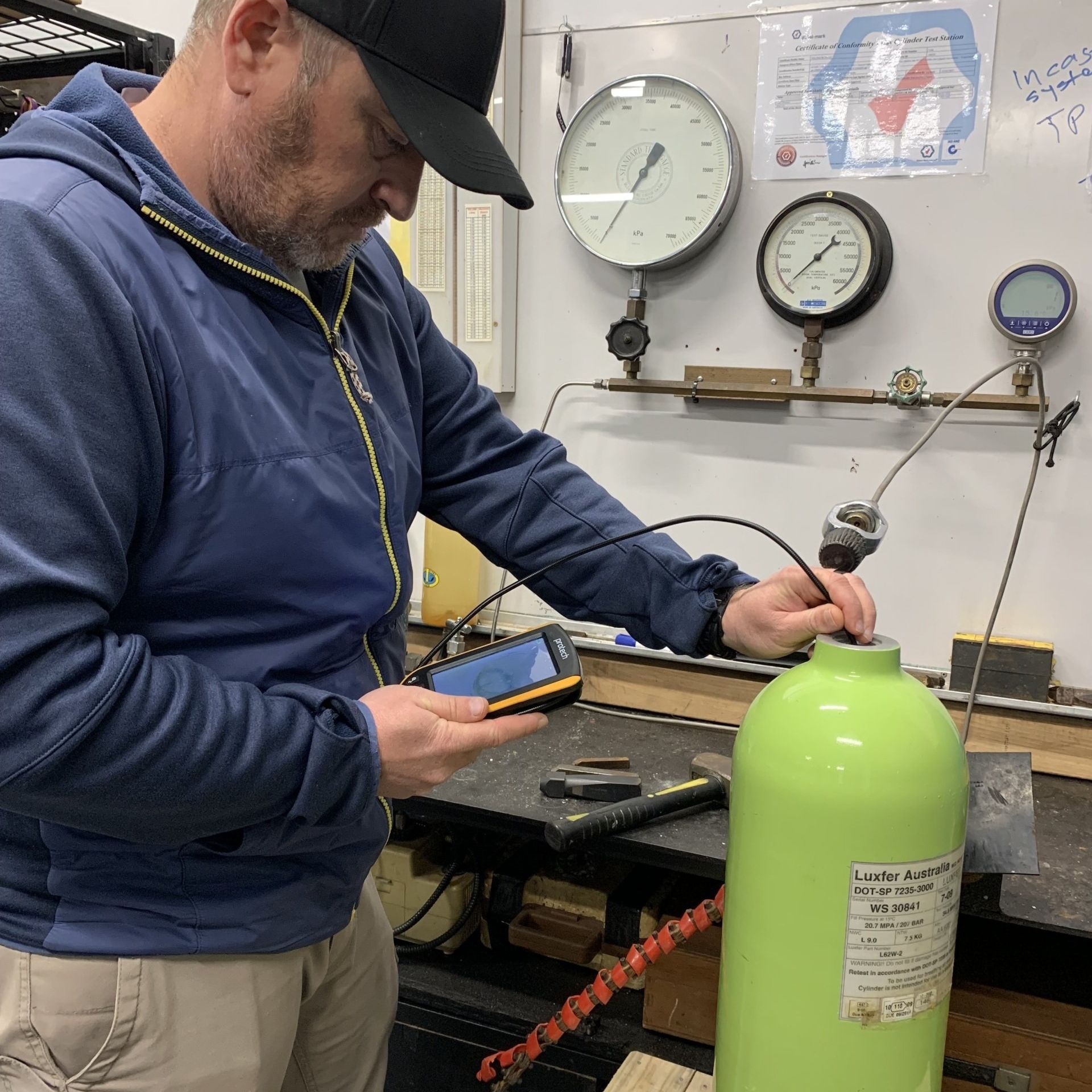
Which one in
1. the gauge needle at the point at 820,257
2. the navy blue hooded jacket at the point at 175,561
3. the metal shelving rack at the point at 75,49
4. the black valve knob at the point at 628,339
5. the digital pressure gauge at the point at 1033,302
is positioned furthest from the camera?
the black valve knob at the point at 628,339

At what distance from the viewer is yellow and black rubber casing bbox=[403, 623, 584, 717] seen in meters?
0.83

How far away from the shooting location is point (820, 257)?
154 centimetres

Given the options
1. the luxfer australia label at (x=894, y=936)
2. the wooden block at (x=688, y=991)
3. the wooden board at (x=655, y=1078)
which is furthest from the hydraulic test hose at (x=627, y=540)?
the wooden block at (x=688, y=991)

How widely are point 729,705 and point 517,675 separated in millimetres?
811

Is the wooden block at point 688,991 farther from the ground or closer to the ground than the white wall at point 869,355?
closer to the ground

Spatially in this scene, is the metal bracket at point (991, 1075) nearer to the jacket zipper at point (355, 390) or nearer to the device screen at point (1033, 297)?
the jacket zipper at point (355, 390)

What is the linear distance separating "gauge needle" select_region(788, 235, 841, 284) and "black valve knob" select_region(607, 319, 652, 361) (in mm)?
265

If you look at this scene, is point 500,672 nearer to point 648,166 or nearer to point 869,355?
point 869,355

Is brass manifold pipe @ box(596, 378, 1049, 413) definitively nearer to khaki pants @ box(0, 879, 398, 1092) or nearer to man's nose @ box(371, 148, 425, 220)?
man's nose @ box(371, 148, 425, 220)

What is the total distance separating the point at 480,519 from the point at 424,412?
15 cm

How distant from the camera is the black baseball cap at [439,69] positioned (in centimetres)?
71

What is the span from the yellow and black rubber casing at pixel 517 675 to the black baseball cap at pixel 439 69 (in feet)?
1.33

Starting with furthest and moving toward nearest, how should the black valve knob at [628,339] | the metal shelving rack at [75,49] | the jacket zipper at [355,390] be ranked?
the black valve knob at [628,339] < the metal shelving rack at [75,49] < the jacket zipper at [355,390]

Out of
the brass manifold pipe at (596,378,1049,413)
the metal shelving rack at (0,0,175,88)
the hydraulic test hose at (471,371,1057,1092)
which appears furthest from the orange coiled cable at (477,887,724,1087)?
the metal shelving rack at (0,0,175,88)
